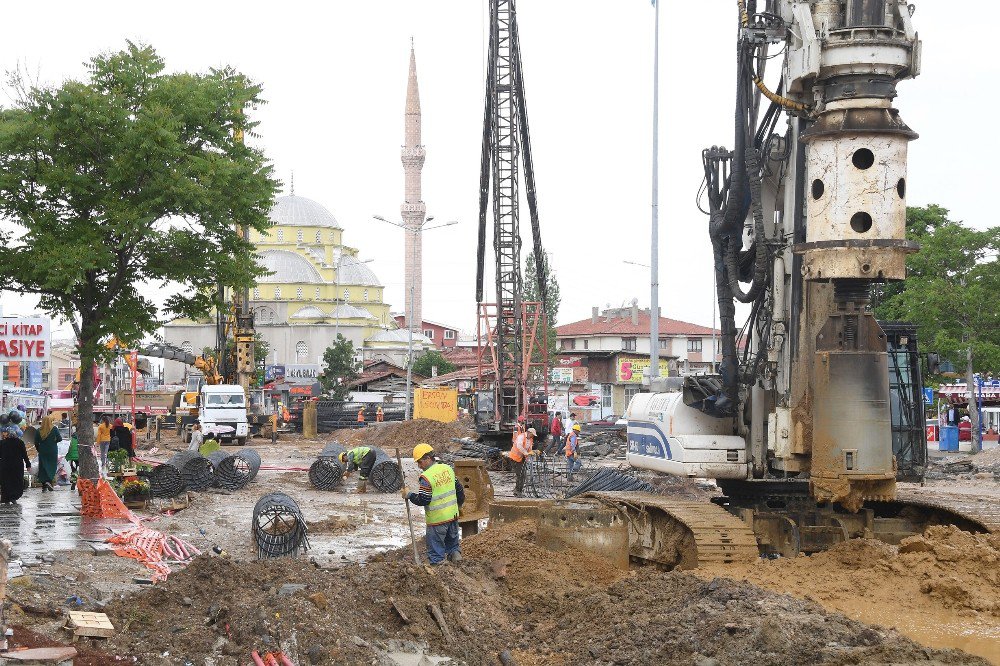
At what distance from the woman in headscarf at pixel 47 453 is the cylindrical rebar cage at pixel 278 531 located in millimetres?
8448

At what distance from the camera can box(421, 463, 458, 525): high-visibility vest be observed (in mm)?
12812

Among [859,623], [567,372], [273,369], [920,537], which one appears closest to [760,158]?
[920,537]

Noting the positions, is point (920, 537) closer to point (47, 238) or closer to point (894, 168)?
point (894, 168)

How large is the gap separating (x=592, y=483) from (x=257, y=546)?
6.33 metres

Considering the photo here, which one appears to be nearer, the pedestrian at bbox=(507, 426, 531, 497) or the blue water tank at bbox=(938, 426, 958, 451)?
the pedestrian at bbox=(507, 426, 531, 497)

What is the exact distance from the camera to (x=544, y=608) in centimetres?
1193

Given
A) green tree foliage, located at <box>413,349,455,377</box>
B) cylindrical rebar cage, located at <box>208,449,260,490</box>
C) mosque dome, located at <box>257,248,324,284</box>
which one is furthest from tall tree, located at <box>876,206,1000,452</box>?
mosque dome, located at <box>257,248,324,284</box>

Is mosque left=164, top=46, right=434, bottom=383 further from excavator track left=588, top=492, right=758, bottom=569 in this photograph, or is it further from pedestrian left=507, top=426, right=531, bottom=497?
excavator track left=588, top=492, right=758, bottom=569

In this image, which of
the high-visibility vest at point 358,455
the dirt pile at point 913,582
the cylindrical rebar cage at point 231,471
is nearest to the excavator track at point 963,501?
the dirt pile at point 913,582

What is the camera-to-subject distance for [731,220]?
13.5 meters

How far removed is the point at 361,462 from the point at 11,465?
824cm

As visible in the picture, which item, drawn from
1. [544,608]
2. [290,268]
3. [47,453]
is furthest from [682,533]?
[290,268]

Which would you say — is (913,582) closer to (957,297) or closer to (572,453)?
(572,453)

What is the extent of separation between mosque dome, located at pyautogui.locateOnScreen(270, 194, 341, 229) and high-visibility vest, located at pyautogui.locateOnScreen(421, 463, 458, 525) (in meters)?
103
